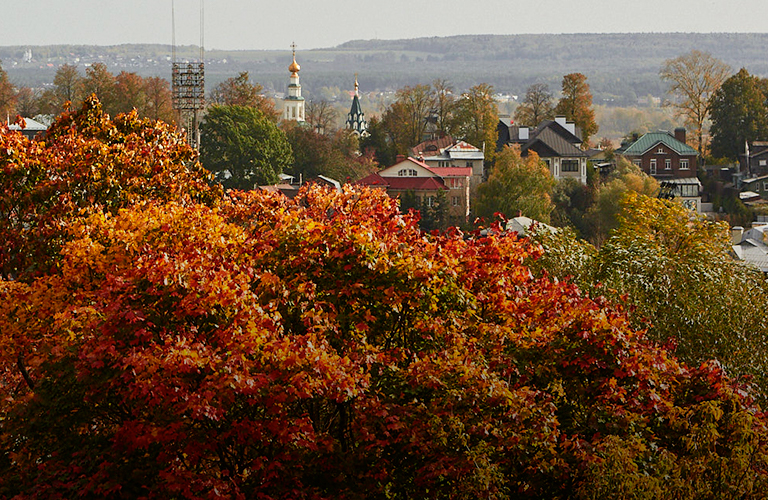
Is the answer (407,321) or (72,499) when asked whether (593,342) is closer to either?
(407,321)

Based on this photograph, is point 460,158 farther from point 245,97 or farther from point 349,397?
point 349,397

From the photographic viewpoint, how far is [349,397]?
10461 mm

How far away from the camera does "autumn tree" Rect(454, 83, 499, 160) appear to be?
90938 mm

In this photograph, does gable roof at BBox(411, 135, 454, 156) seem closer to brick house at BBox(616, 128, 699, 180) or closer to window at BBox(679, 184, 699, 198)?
brick house at BBox(616, 128, 699, 180)

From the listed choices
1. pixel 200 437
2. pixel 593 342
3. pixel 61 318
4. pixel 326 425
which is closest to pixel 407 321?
pixel 326 425

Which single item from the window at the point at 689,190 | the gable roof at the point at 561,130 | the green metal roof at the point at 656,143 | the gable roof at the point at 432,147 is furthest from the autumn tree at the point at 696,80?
the gable roof at the point at 432,147

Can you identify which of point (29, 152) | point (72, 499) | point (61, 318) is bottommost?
point (72, 499)

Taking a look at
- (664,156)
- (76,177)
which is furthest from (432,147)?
(76,177)

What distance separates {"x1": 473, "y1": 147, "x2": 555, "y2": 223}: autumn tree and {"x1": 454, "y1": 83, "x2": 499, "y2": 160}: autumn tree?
21.0 metres

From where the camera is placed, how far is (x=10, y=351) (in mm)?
15273

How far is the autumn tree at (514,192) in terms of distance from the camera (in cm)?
6525

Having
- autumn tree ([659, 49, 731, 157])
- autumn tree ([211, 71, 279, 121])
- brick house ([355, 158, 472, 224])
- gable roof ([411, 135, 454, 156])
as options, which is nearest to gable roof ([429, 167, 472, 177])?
brick house ([355, 158, 472, 224])

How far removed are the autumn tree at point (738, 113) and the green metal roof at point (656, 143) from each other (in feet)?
8.41

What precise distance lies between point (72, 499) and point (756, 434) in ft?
22.1
